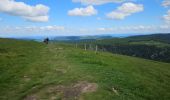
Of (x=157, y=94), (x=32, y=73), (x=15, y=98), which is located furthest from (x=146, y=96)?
(x=32, y=73)

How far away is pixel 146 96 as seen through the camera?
1120 inches

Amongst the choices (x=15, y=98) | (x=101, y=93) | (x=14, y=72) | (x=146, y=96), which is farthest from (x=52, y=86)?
(x=14, y=72)

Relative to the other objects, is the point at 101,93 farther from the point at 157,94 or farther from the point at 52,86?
the point at 157,94

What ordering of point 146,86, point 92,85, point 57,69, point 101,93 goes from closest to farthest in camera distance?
point 101,93 < point 92,85 < point 146,86 < point 57,69

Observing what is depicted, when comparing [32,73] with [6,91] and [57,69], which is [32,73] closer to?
[57,69]

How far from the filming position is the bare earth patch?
25345mm

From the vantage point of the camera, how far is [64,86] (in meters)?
28.5

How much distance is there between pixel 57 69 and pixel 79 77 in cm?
818

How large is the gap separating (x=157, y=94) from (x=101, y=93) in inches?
319

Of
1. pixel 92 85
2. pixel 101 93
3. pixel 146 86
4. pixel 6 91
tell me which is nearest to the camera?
pixel 101 93

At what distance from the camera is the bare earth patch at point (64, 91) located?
25.3 m

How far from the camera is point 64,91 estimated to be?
87.7ft

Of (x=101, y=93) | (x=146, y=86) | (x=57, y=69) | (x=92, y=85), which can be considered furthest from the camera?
(x=57, y=69)

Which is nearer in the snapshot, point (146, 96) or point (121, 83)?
point (146, 96)
